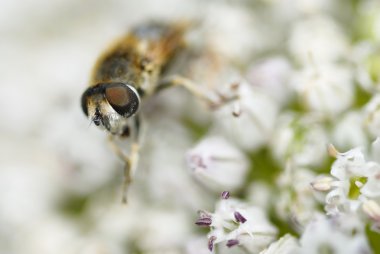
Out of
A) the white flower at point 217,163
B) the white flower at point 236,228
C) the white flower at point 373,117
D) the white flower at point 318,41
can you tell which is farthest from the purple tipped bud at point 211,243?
the white flower at point 318,41

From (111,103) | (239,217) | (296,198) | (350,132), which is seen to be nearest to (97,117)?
(111,103)

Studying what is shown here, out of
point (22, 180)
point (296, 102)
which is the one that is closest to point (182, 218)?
point (296, 102)

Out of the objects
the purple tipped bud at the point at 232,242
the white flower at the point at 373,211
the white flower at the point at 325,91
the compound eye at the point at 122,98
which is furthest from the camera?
the white flower at the point at 325,91

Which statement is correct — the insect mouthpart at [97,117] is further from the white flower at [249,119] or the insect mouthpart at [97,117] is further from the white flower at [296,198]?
the white flower at [296,198]

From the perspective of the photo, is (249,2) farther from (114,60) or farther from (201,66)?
(114,60)

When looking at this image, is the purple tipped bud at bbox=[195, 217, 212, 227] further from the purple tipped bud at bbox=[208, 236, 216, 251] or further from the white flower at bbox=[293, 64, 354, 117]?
the white flower at bbox=[293, 64, 354, 117]

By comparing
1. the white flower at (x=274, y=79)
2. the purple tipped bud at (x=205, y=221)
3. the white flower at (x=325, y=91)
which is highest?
the white flower at (x=274, y=79)
